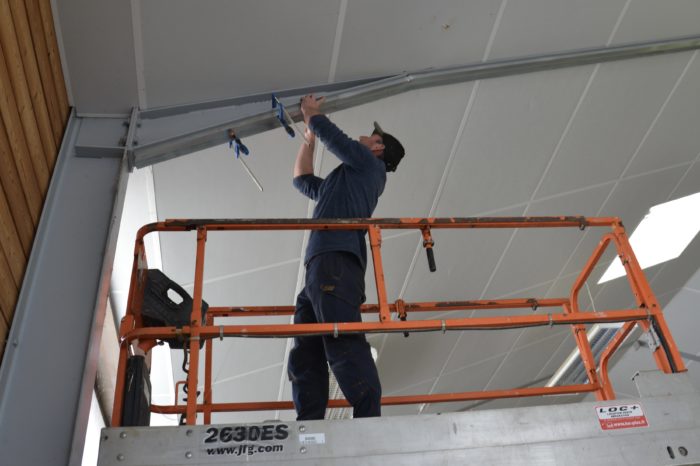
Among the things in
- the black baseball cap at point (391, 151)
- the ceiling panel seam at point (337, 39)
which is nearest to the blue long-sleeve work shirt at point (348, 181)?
the black baseball cap at point (391, 151)

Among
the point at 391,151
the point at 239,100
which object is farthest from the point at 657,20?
the point at 239,100

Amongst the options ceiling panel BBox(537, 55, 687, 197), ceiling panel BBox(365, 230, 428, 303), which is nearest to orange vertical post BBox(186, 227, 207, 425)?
ceiling panel BBox(365, 230, 428, 303)

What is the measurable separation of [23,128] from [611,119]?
4395 millimetres

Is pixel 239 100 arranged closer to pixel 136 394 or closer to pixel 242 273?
pixel 242 273

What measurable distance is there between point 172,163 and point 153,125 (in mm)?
280

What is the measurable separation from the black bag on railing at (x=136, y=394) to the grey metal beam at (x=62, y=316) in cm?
29

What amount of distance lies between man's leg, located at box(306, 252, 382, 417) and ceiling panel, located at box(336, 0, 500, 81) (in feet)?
4.92

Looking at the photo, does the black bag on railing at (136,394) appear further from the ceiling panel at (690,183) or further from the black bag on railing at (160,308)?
the ceiling panel at (690,183)

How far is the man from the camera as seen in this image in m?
2.69

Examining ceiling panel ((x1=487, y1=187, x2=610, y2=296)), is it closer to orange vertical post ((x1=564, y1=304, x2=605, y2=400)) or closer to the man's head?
orange vertical post ((x1=564, y1=304, x2=605, y2=400))

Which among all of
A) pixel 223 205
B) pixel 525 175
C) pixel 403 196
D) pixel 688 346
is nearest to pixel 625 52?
pixel 525 175

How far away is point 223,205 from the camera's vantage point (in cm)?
410

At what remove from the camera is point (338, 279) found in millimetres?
2902

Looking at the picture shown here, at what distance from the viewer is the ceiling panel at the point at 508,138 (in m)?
4.62
